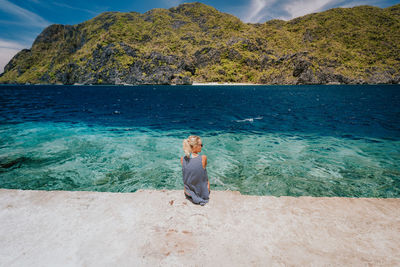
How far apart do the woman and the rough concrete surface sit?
0.22m

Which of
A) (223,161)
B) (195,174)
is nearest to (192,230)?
(195,174)

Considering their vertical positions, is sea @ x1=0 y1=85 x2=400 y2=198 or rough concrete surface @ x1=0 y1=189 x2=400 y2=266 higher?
rough concrete surface @ x1=0 y1=189 x2=400 y2=266

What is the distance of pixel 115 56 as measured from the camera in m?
181

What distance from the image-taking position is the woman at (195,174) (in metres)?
4.81

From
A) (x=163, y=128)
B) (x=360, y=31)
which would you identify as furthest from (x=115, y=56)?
(x=360, y=31)

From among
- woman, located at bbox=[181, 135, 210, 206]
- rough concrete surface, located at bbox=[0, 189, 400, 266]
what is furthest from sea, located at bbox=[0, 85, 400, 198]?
woman, located at bbox=[181, 135, 210, 206]

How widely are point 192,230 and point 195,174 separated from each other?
149cm

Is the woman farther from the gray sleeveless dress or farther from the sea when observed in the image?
the sea

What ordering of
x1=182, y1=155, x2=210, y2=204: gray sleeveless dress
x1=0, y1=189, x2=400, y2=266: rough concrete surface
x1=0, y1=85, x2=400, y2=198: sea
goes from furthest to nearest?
x1=0, y1=85, x2=400, y2=198: sea < x1=182, y1=155, x2=210, y2=204: gray sleeveless dress < x1=0, y1=189, x2=400, y2=266: rough concrete surface

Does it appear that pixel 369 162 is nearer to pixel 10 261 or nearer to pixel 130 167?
pixel 130 167

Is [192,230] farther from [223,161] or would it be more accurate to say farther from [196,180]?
[223,161]

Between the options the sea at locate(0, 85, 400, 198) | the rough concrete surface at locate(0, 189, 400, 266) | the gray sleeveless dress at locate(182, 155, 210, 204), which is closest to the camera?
the rough concrete surface at locate(0, 189, 400, 266)

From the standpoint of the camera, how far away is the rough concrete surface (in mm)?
3158

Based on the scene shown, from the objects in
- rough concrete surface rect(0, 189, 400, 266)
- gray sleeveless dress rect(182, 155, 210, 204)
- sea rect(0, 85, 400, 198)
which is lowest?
sea rect(0, 85, 400, 198)
